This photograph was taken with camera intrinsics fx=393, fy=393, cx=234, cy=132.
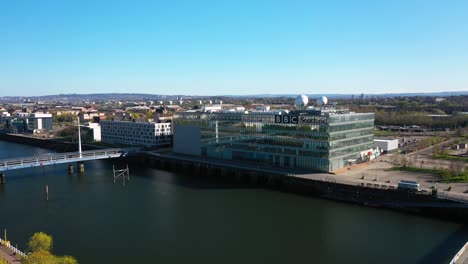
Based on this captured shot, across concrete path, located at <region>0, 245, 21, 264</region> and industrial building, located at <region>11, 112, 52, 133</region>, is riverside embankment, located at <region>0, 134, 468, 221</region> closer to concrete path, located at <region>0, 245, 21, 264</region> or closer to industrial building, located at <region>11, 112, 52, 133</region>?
concrete path, located at <region>0, 245, 21, 264</region>

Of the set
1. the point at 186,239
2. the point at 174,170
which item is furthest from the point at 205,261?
the point at 174,170

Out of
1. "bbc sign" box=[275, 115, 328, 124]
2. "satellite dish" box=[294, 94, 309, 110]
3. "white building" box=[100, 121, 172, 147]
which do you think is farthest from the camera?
"white building" box=[100, 121, 172, 147]

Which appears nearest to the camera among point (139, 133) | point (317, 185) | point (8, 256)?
point (8, 256)

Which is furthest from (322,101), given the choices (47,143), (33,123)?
(33,123)

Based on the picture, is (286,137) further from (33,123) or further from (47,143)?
(33,123)

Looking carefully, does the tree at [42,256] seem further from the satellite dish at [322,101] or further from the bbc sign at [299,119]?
the satellite dish at [322,101]

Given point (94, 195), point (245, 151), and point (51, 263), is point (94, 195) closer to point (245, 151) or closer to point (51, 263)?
point (245, 151)

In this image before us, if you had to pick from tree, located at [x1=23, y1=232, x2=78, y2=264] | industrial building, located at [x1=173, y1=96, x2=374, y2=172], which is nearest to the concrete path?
tree, located at [x1=23, y1=232, x2=78, y2=264]
